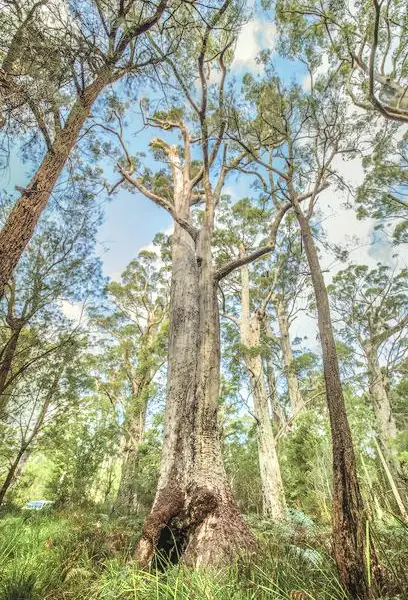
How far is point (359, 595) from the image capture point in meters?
1.73

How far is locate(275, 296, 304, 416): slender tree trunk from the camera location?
11.8 m

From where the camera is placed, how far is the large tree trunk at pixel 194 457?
2939mm

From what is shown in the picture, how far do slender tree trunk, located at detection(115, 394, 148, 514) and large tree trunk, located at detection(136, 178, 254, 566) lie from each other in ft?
19.3

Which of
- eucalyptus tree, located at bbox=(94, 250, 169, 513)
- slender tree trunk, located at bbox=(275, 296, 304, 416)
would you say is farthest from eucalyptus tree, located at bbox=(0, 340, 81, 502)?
slender tree trunk, located at bbox=(275, 296, 304, 416)

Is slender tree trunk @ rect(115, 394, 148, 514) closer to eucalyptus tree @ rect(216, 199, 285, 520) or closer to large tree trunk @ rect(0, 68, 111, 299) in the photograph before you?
eucalyptus tree @ rect(216, 199, 285, 520)

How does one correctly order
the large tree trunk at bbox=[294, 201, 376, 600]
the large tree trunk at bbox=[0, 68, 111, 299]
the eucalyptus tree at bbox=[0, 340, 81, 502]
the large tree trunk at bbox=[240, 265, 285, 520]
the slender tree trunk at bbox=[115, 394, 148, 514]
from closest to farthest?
the large tree trunk at bbox=[294, 201, 376, 600]
the large tree trunk at bbox=[0, 68, 111, 299]
the large tree trunk at bbox=[240, 265, 285, 520]
the eucalyptus tree at bbox=[0, 340, 81, 502]
the slender tree trunk at bbox=[115, 394, 148, 514]

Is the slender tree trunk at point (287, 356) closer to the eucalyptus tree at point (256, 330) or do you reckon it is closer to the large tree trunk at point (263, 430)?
the eucalyptus tree at point (256, 330)

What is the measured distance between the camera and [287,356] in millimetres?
13484

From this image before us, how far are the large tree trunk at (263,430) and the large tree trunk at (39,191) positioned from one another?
18.8ft

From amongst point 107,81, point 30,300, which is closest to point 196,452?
point 30,300

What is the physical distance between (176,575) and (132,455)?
855 centimetres

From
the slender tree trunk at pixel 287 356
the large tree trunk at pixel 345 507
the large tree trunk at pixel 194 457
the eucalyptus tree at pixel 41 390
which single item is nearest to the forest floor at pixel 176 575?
the large tree trunk at pixel 345 507

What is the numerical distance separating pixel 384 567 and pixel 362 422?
995cm

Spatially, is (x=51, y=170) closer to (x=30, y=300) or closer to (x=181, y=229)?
(x=181, y=229)
